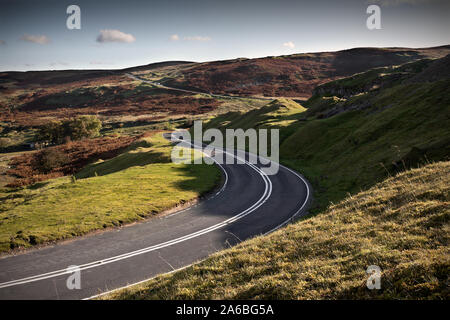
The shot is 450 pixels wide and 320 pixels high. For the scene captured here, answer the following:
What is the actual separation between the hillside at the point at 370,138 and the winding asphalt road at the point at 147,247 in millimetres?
5779

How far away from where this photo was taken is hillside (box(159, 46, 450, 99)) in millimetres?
156250

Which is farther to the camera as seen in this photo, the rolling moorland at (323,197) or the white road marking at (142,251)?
the white road marking at (142,251)

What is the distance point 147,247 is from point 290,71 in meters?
175

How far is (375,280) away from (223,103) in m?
131

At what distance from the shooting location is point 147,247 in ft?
58.1

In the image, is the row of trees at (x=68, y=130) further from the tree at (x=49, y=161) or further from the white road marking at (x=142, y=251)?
the white road marking at (x=142, y=251)

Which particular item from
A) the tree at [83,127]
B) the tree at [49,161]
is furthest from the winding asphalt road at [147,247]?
the tree at [83,127]

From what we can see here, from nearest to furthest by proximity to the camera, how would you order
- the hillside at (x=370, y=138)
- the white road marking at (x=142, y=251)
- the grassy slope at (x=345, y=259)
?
the grassy slope at (x=345, y=259)
the white road marking at (x=142, y=251)
the hillside at (x=370, y=138)

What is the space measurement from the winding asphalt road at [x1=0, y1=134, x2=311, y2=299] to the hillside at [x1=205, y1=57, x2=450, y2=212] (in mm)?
5779

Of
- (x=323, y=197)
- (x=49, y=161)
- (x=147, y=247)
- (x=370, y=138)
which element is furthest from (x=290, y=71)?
(x=147, y=247)

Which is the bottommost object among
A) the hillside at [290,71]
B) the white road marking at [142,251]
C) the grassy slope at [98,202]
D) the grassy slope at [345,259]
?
the white road marking at [142,251]

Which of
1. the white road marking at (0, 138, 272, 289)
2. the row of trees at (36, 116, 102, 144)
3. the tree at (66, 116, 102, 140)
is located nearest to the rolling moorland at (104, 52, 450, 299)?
the white road marking at (0, 138, 272, 289)

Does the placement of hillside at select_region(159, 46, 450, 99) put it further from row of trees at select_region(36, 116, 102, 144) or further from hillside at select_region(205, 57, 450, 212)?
hillside at select_region(205, 57, 450, 212)

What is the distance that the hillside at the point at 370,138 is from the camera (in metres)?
25.4
